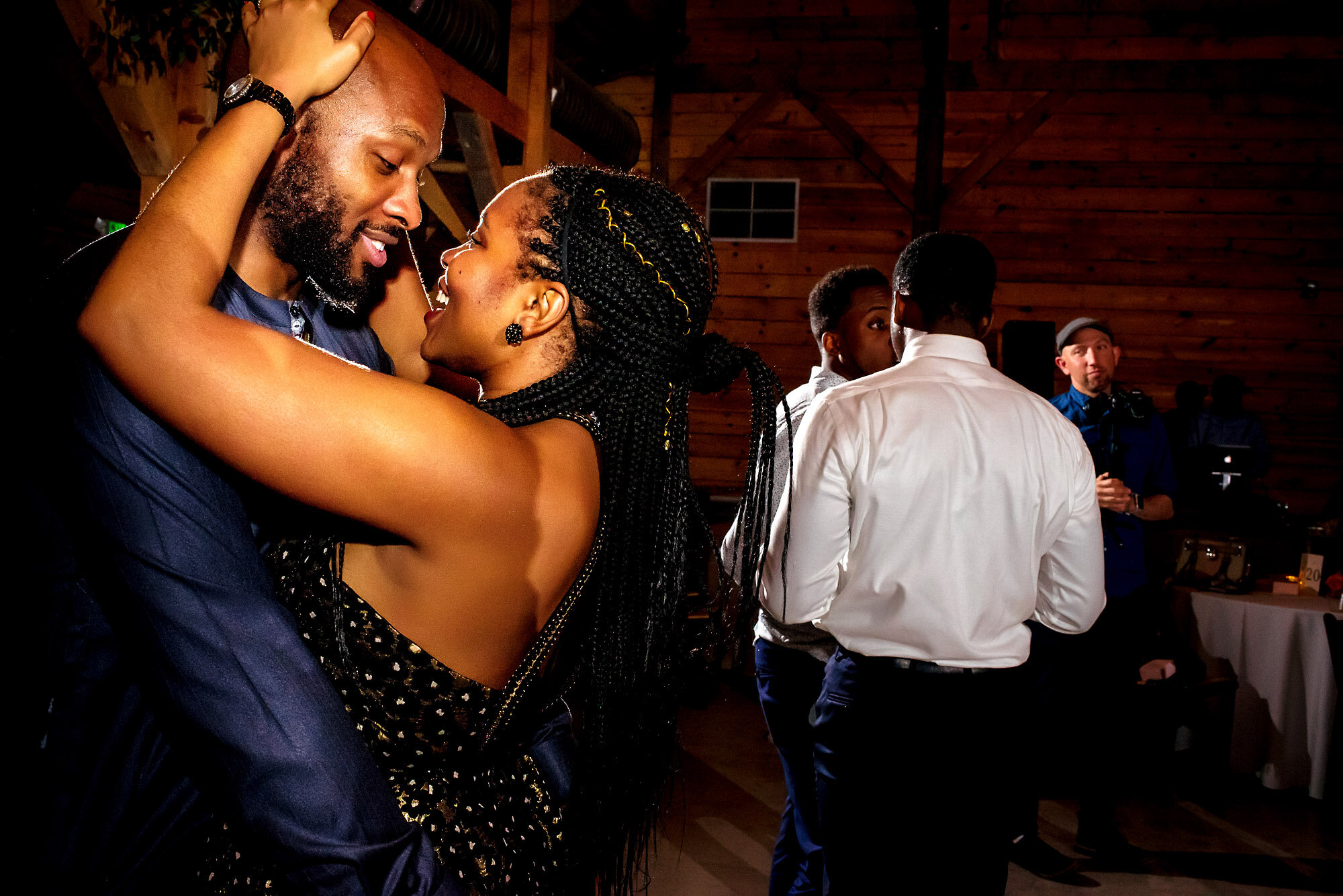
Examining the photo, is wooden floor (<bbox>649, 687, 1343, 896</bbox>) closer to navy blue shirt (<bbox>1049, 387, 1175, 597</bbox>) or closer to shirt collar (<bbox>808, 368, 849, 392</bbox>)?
navy blue shirt (<bbox>1049, 387, 1175, 597</bbox>)

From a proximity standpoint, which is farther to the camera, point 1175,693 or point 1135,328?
point 1135,328

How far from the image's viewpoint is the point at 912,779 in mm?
1925

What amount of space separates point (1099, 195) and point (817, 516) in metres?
7.08

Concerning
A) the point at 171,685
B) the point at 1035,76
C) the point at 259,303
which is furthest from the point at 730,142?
the point at 171,685

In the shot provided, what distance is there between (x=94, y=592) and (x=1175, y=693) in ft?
13.7

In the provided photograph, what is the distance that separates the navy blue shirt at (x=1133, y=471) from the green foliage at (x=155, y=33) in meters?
3.22

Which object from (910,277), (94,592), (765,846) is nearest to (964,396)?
(910,277)

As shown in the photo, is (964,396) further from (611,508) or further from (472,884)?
(472,884)

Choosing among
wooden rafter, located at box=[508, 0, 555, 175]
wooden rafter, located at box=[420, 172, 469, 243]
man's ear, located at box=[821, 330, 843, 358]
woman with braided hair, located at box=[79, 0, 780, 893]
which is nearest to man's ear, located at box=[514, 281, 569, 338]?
woman with braided hair, located at box=[79, 0, 780, 893]

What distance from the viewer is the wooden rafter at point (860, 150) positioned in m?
7.94

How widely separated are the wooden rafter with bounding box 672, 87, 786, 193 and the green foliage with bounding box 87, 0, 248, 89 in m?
5.79

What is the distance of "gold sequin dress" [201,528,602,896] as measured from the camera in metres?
0.99

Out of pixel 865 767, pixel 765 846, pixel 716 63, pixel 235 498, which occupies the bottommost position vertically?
pixel 765 846

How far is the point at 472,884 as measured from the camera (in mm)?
1040
